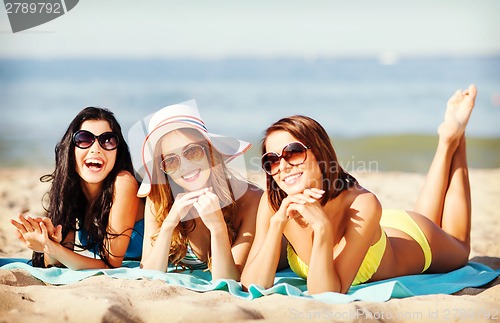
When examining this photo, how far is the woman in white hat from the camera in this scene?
358cm

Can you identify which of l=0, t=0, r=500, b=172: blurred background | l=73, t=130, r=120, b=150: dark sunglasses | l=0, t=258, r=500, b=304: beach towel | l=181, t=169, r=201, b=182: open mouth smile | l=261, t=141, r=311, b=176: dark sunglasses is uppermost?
l=0, t=0, r=500, b=172: blurred background

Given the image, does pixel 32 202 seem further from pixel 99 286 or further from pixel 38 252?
pixel 99 286

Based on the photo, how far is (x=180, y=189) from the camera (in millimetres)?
3791

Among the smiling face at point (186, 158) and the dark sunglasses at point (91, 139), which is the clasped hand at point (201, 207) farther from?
the dark sunglasses at point (91, 139)

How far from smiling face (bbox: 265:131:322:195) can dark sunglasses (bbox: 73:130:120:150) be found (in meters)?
1.14

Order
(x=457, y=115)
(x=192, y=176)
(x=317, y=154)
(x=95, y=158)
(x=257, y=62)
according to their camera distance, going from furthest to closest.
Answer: (x=257, y=62), (x=457, y=115), (x=95, y=158), (x=192, y=176), (x=317, y=154)

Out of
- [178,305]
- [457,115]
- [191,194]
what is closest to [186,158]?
[191,194]

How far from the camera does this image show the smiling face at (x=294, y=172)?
10.8 ft

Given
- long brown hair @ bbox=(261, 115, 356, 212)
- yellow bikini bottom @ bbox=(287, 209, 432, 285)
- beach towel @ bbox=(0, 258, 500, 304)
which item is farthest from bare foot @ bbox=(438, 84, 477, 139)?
long brown hair @ bbox=(261, 115, 356, 212)

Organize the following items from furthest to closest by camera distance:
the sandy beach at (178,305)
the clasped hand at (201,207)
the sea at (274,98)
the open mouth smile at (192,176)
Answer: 1. the sea at (274,98)
2. the open mouth smile at (192,176)
3. the clasped hand at (201,207)
4. the sandy beach at (178,305)

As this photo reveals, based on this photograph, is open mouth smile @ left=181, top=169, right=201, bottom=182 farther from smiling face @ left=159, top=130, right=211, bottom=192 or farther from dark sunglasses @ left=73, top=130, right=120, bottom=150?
dark sunglasses @ left=73, top=130, right=120, bottom=150

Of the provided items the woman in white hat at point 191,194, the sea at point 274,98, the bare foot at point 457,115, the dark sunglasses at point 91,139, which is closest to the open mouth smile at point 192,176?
the woman in white hat at point 191,194

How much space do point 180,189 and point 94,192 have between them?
657 millimetres

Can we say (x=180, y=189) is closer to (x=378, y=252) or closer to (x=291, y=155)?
(x=291, y=155)
